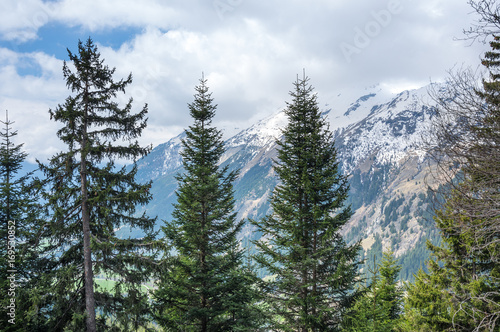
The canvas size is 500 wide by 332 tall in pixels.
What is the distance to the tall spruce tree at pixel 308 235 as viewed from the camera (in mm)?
13031

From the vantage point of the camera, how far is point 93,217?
1255 centimetres

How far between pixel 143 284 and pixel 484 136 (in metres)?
13.0

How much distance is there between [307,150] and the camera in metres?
14.8

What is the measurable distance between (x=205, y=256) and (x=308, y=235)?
585cm

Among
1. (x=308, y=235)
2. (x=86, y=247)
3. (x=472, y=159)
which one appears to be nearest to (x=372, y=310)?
(x=308, y=235)

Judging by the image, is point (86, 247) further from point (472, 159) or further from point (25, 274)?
point (472, 159)

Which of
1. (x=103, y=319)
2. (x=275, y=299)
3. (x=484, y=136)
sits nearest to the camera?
(x=484, y=136)

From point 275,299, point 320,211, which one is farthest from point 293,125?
point 275,299

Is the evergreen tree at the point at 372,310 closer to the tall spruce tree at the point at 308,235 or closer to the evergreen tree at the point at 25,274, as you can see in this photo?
the tall spruce tree at the point at 308,235

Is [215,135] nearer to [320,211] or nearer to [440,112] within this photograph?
[320,211]

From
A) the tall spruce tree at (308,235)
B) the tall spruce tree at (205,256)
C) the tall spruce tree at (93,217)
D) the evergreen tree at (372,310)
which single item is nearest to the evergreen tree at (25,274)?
the tall spruce tree at (93,217)

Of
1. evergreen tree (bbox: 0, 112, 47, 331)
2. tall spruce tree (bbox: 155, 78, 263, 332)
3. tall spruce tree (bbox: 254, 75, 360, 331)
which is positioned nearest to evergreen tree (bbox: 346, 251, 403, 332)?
tall spruce tree (bbox: 254, 75, 360, 331)

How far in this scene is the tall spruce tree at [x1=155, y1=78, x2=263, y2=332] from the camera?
15.1 meters

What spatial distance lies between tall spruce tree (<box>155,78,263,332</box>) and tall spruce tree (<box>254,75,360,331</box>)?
6.24 ft
